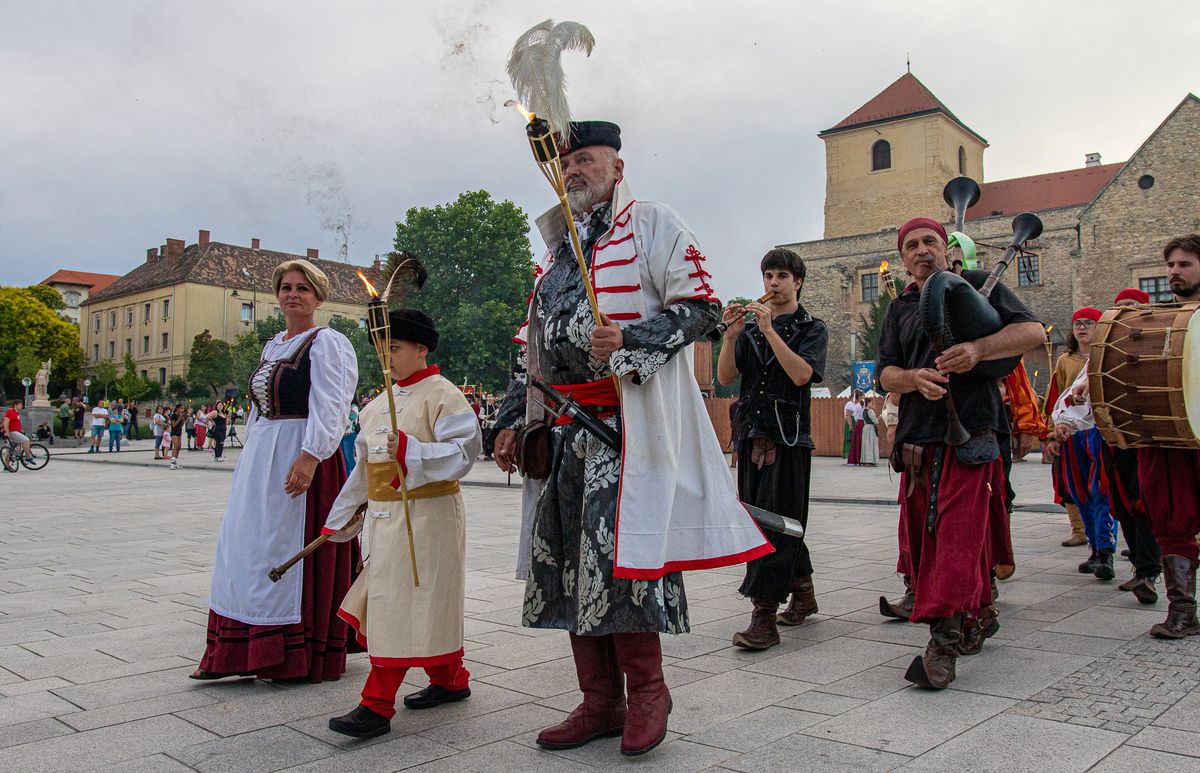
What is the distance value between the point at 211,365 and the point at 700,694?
69.1 meters

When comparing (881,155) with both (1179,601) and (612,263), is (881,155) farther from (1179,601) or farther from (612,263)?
(612,263)

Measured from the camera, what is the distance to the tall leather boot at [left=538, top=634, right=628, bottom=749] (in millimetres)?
3357

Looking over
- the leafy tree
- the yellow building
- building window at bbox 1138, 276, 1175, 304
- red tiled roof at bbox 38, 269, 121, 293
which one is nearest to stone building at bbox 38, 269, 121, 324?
red tiled roof at bbox 38, 269, 121, 293

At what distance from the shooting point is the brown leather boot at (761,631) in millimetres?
4719

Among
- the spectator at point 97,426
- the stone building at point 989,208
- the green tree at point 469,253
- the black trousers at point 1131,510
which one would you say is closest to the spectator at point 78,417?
the spectator at point 97,426

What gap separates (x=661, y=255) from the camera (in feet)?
11.4

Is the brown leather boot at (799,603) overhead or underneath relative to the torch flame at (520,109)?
underneath

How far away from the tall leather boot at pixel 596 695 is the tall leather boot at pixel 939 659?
1.28 meters

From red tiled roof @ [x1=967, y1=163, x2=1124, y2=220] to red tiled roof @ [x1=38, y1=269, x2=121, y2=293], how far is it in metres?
93.2

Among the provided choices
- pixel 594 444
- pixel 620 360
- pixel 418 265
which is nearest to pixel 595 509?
pixel 594 444

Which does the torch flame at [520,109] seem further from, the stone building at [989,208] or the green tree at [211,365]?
the green tree at [211,365]

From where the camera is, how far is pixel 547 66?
10.6 feet

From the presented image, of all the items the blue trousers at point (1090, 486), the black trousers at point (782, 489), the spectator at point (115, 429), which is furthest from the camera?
the spectator at point (115, 429)

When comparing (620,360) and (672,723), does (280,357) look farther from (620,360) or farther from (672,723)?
(672,723)
